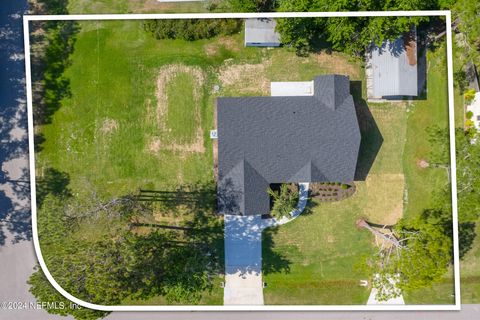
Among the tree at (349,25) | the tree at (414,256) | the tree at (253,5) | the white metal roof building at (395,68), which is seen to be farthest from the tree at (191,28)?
the tree at (414,256)

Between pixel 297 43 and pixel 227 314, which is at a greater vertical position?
pixel 297 43

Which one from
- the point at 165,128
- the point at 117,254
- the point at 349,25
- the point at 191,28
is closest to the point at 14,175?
the point at 117,254

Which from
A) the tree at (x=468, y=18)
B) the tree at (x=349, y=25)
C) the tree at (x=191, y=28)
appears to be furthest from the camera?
the tree at (x=191, y=28)

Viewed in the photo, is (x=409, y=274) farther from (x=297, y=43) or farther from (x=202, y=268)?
(x=297, y=43)

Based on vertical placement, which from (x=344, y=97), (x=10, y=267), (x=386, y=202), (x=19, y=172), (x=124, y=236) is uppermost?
(x=344, y=97)

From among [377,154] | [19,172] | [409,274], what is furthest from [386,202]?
[19,172]

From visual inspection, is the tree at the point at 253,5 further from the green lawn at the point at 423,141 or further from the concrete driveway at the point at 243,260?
the concrete driveway at the point at 243,260

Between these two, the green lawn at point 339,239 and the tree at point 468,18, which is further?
the green lawn at point 339,239

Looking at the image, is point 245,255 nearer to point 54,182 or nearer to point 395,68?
point 54,182
